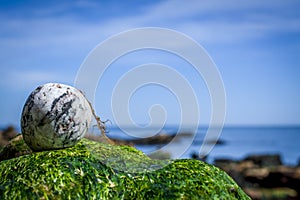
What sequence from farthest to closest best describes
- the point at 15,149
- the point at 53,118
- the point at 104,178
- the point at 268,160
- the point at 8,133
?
1. the point at 268,160
2. the point at 8,133
3. the point at 15,149
4. the point at 53,118
5. the point at 104,178

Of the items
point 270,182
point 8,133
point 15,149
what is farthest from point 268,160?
point 15,149

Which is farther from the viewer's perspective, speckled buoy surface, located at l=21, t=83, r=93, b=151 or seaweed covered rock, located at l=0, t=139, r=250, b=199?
speckled buoy surface, located at l=21, t=83, r=93, b=151

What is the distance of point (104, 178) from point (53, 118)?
3.29 feet

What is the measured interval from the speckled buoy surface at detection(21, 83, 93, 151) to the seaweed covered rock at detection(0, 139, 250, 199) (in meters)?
0.15

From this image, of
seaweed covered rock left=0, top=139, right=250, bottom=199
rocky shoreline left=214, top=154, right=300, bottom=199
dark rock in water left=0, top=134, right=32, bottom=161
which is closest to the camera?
seaweed covered rock left=0, top=139, right=250, bottom=199

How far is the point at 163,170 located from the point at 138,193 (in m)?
0.46

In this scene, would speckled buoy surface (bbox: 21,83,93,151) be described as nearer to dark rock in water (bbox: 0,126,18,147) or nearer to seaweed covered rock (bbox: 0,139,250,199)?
seaweed covered rock (bbox: 0,139,250,199)

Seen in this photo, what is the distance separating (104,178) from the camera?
5914 millimetres

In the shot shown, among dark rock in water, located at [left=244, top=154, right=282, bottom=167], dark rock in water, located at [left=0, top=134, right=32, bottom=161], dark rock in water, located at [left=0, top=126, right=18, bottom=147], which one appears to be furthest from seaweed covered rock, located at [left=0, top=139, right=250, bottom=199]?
dark rock in water, located at [left=244, top=154, right=282, bottom=167]

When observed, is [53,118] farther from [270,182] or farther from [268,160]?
[268,160]

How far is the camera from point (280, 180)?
687 inches

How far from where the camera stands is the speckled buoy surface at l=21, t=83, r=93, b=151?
20.4 feet

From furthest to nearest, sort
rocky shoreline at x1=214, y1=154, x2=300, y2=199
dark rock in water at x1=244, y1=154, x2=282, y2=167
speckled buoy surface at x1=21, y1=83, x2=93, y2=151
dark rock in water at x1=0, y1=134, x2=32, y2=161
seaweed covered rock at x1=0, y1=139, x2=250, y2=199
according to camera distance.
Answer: dark rock in water at x1=244, y1=154, x2=282, y2=167, rocky shoreline at x1=214, y1=154, x2=300, y2=199, dark rock in water at x1=0, y1=134, x2=32, y2=161, speckled buoy surface at x1=21, y1=83, x2=93, y2=151, seaweed covered rock at x1=0, y1=139, x2=250, y2=199

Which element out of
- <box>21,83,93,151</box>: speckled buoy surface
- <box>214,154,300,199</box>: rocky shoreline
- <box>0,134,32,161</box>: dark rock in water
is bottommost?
<box>0,134,32,161</box>: dark rock in water
